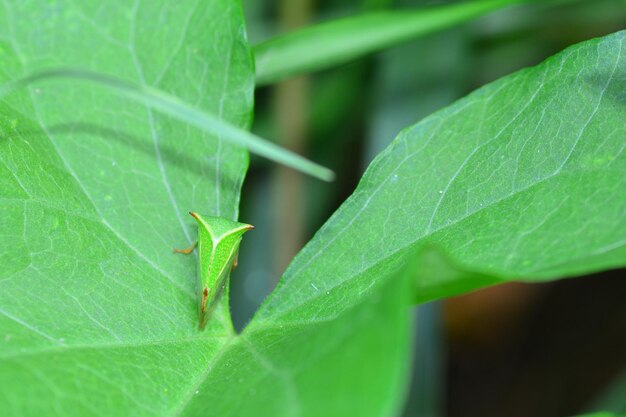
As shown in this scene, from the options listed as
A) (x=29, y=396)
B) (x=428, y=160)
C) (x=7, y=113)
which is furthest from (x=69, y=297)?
(x=428, y=160)

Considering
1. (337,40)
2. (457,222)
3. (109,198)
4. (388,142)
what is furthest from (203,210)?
(388,142)

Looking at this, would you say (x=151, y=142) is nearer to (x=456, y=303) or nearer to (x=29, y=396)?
(x=29, y=396)

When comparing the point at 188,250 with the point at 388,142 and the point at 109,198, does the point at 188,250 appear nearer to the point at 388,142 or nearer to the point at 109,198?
the point at 109,198

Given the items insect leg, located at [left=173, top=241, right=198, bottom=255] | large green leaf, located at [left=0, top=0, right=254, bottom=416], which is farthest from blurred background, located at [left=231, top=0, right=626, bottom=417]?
insect leg, located at [left=173, top=241, right=198, bottom=255]

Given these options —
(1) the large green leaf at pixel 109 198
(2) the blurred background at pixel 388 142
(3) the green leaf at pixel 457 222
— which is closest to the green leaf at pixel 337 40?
(2) the blurred background at pixel 388 142

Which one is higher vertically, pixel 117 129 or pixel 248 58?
A: pixel 248 58
